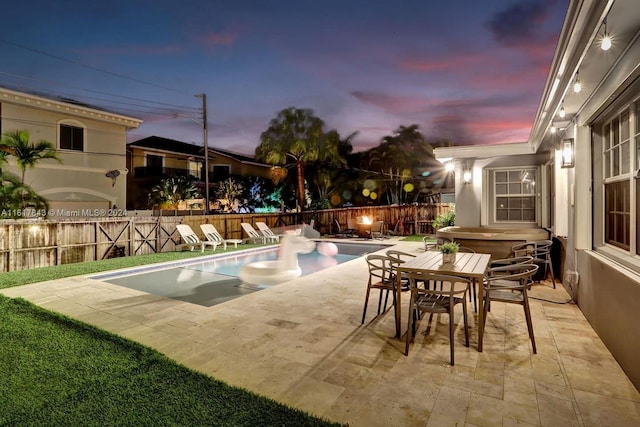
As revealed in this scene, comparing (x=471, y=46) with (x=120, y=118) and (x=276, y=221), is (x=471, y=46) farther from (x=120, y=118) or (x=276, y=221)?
(x=120, y=118)

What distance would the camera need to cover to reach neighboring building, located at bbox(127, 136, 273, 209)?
70.2 ft

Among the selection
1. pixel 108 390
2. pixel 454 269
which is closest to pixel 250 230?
pixel 454 269

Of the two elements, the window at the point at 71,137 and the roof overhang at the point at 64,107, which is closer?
the roof overhang at the point at 64,107

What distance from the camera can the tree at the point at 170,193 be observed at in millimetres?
19562

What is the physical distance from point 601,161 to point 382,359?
3.44 meters

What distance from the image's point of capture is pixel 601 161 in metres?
4.04

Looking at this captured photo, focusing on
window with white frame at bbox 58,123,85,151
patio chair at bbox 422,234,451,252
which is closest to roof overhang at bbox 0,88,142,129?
window with white frame at bbox 58,123,85,151

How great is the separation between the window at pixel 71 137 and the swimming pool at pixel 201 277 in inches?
421

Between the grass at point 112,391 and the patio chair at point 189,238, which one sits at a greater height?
the patio chair at point 189,238

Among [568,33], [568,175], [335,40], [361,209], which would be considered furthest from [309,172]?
[568,33]

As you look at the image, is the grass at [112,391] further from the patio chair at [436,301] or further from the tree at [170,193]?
the tree at [170,193]

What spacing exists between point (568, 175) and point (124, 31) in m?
20.3

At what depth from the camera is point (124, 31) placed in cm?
1750

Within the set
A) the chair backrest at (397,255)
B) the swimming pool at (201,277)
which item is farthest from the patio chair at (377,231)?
the chair backrest at (397,255)
